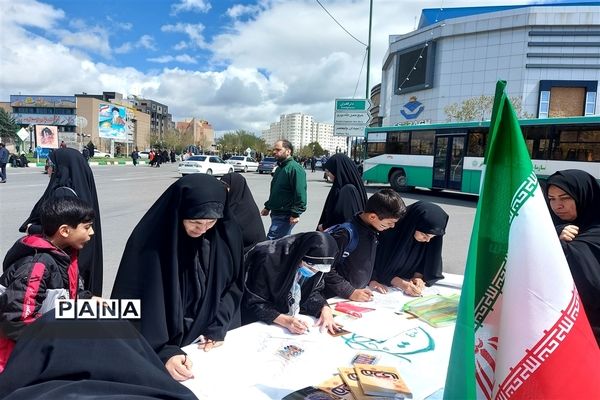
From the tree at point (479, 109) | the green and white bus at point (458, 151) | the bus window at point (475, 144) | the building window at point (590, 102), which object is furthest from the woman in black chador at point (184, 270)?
the building window at point (590, 102)

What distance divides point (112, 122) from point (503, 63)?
147ft

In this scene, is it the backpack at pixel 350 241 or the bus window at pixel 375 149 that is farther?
the bus window at pixel 375 149

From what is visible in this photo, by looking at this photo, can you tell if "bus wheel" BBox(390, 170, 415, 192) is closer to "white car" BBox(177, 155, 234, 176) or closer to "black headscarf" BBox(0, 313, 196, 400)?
"white car" BBox(177, 155, 234, 176)

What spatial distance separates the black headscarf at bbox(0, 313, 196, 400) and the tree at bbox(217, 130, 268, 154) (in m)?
70.1

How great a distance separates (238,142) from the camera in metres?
71.4

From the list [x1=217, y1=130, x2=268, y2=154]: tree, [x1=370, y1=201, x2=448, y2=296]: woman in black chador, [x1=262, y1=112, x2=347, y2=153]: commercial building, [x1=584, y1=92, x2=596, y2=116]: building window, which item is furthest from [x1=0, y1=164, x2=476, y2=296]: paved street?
[x1=262, y1=112, x2=347, y2=153]: commercial building

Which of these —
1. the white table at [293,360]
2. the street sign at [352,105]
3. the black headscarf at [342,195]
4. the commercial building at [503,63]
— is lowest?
the white table at [293,360]

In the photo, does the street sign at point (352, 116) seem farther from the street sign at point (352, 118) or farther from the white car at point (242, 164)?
the white car at point (242, 164)

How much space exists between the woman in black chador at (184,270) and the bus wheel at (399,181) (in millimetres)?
13924

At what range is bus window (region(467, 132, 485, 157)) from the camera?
12.6 m

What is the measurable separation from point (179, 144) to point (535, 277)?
79.1 meters

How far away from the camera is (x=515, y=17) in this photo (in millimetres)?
29906

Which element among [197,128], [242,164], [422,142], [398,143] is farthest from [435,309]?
[197,128]

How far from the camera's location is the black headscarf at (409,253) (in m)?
3.10
